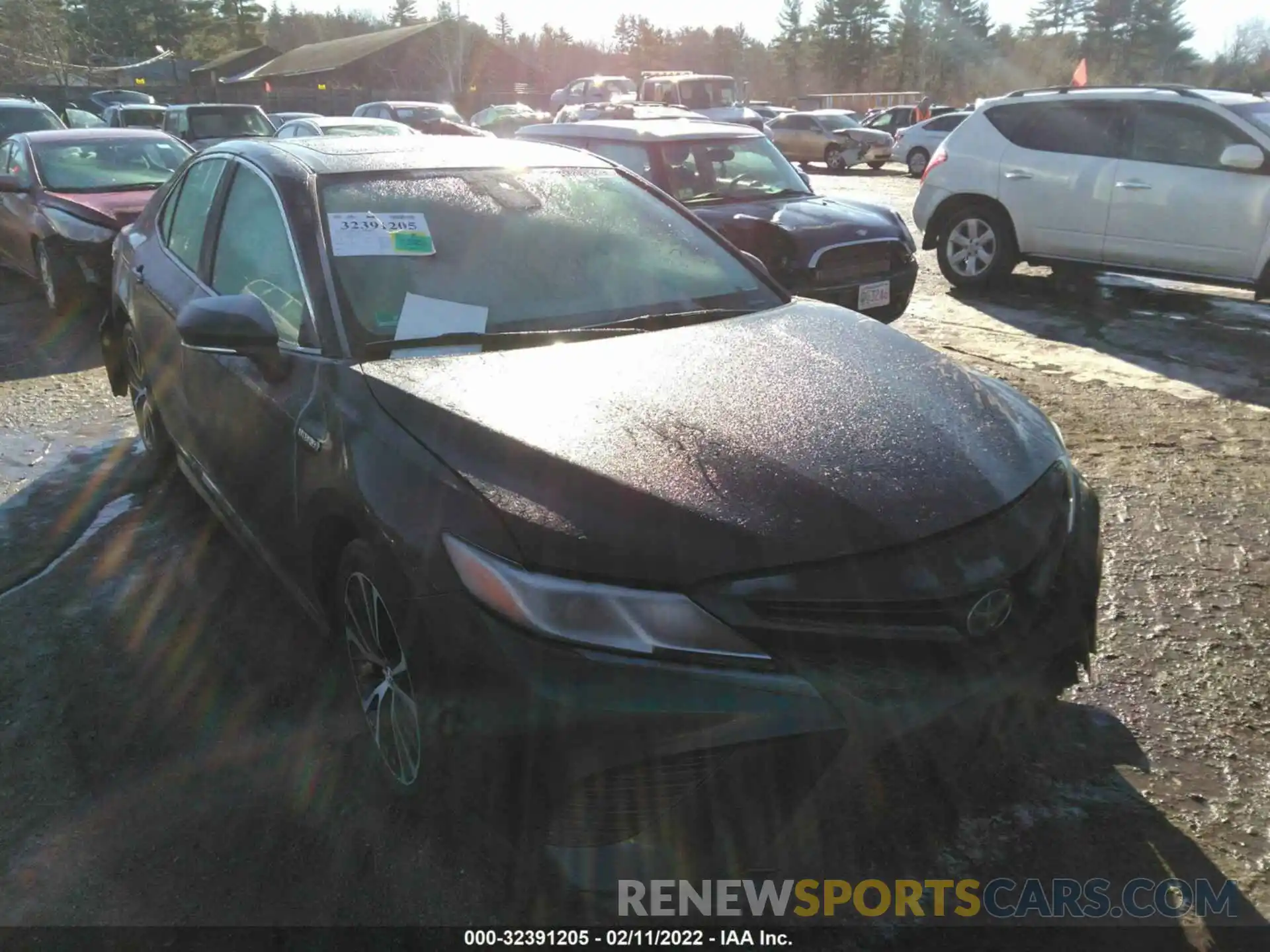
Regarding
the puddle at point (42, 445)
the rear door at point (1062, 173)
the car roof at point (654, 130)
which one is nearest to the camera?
the puddle at point (42, 445)

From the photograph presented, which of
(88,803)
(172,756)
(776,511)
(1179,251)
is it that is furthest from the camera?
(1179,251)

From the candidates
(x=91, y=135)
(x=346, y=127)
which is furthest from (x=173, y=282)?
(x=346, y=127)

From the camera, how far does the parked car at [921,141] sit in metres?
21.7

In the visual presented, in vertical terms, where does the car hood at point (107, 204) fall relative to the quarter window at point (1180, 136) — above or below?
below

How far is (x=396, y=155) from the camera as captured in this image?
3.42 m

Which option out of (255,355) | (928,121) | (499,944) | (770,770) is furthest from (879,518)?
(928,121)

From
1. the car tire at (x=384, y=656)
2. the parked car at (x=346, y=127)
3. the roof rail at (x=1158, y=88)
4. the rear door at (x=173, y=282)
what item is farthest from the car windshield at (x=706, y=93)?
the car tire at (x=384, y=656)

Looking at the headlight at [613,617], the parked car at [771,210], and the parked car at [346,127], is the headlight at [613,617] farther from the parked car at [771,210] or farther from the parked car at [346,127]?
the parked car at [346,127]

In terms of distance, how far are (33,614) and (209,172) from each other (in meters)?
1.83

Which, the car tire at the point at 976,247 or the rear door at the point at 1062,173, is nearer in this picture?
the rear door at the point at 1062,173

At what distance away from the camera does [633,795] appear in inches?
74.2

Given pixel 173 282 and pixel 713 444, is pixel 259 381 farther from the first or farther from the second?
pixel 713 444

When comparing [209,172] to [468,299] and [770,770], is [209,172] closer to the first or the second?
[468,299]

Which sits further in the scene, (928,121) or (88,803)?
(928,121)
